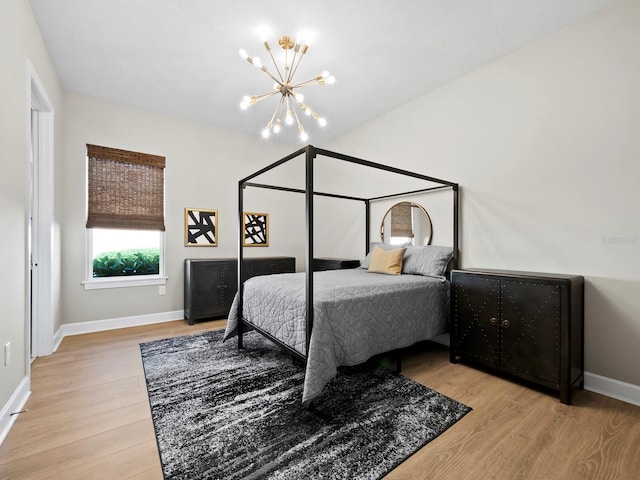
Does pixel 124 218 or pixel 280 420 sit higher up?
pixel 124 218

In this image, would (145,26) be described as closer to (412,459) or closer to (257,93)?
(257,93)

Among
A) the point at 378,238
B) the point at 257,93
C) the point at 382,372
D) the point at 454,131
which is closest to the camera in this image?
the point at 382,372

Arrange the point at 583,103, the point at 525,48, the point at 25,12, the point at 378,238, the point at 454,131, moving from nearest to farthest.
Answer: the point at 25,12 < the point at 583,103 < the point at 525,48 < the point at 454,131 < the point at 378,238

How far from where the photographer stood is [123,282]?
3582 mm

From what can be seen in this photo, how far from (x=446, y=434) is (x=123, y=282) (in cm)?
372

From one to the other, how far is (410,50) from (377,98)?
0.85 meters

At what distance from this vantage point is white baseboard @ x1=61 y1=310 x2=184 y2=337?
328 centimetres

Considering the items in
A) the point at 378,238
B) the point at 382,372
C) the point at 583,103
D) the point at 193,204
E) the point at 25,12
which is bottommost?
the point at 382,372

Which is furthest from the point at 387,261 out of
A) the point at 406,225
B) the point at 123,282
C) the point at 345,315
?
the point at 123,282

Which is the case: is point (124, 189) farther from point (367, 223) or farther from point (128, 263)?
point (367, 223)

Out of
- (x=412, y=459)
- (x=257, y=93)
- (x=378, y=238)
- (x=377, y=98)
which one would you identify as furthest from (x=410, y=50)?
(x=412, y=459)

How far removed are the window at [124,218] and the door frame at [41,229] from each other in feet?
2.42

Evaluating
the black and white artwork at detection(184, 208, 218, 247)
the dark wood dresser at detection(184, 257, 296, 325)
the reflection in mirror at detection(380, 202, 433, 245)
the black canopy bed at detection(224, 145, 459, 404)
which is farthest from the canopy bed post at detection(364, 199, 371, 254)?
the black and white artwork at detection(184, 208, 218, 247)

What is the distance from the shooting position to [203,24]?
87.4 inches
